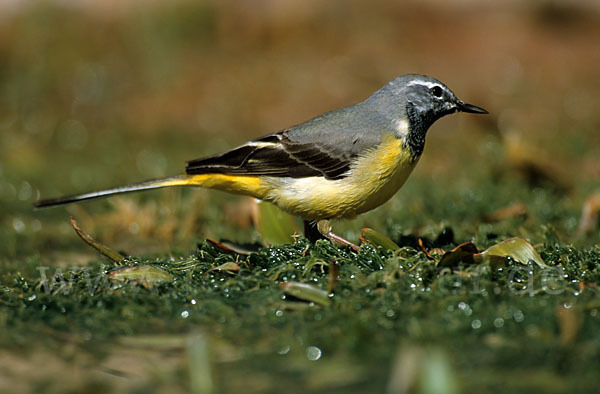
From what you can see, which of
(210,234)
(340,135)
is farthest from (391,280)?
(210,234)

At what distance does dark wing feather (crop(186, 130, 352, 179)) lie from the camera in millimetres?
4590

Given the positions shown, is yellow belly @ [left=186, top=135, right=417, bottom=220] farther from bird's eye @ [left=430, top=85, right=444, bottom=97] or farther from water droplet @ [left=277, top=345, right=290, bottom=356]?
water droplet @ [left=277, top=345, right=290, bottom=356]

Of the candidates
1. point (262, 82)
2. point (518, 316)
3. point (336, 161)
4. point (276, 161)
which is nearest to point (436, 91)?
point (336, 161)

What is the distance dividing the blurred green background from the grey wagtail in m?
1.81

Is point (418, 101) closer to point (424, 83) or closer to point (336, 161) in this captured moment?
point (424, 83)

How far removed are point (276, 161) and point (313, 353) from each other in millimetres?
1916

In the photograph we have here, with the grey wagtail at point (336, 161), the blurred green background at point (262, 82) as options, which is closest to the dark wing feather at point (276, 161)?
the grey wagtail at point (336, 161)

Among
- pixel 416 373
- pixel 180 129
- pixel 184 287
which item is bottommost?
pixel 180 129

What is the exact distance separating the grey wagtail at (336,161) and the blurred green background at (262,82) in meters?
1.81

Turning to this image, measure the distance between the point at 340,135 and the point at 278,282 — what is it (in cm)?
135

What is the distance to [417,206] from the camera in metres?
6.05

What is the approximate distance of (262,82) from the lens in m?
11.3

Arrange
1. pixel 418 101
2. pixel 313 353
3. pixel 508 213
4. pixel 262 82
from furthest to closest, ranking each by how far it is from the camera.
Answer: pixel 262 82 → pixel 508 213 → pixel 418 101 → pixel 313 353

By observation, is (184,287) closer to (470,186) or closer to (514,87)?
(470,186)
